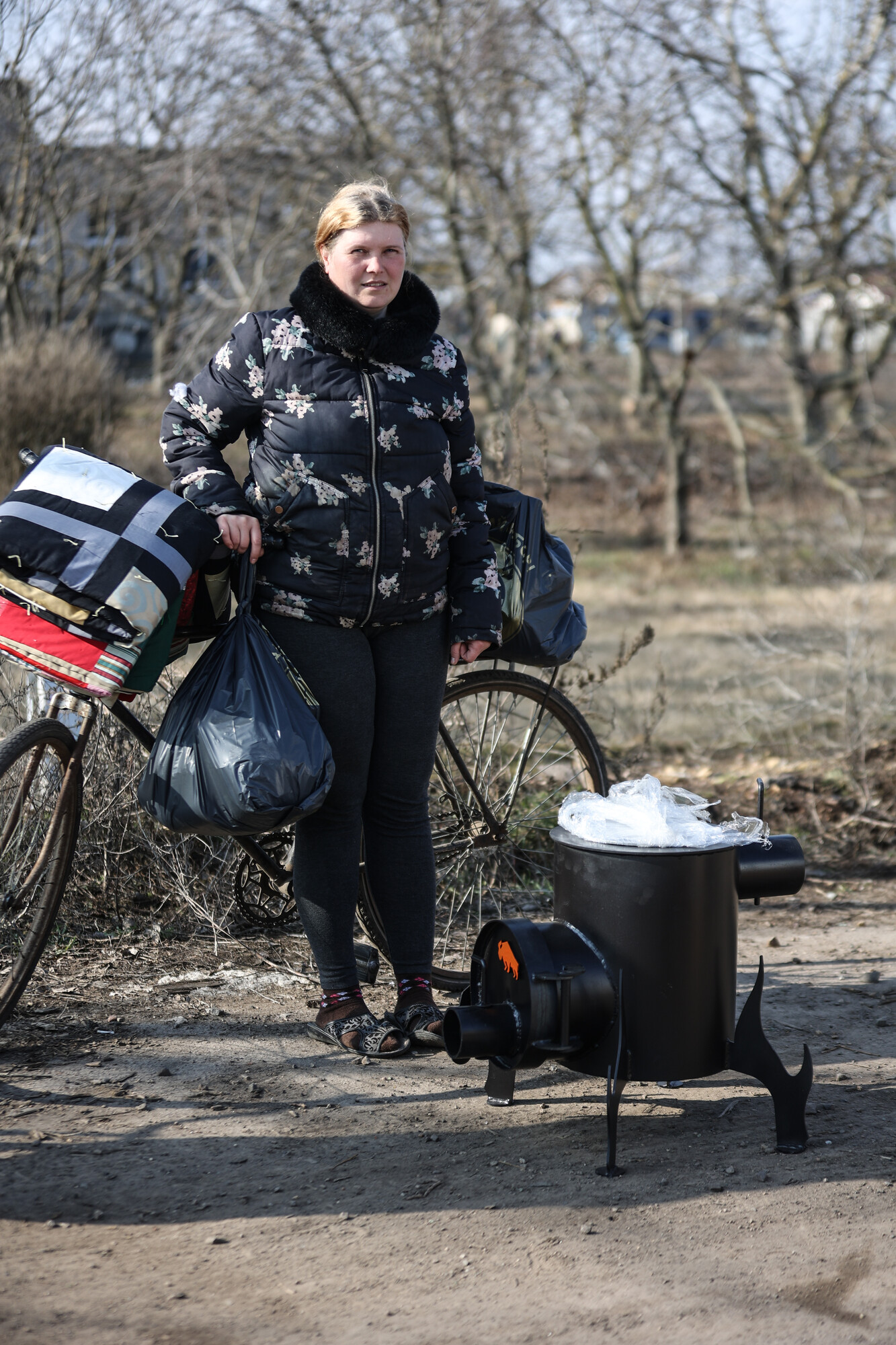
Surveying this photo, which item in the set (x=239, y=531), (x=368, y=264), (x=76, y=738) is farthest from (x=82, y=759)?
(x=368, y=264)

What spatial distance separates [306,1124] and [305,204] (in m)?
9.26

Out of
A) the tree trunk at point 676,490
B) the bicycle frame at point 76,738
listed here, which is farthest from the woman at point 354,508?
the tree trunk at point 676,490

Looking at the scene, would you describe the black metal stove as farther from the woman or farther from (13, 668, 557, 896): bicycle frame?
(13, 668, 557, 896): bicycle frame

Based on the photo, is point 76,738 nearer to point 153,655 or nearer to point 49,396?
point 153,655

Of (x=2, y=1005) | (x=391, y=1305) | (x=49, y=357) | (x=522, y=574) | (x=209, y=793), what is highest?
(x=49, y=357)

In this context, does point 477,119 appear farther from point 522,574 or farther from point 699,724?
point 522,574

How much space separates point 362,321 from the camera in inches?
115

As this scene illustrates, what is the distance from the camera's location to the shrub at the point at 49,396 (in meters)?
8.66

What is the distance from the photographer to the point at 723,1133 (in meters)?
2.90

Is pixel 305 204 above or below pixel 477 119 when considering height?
below

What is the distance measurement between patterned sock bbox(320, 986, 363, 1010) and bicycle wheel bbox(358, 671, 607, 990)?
0.17 meters

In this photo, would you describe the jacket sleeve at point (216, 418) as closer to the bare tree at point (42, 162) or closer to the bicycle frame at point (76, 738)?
the bicycle frame at point (76, 738)

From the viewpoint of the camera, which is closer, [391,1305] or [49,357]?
[391,1305]

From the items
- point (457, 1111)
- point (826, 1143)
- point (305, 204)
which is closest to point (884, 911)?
point (826, 1143)
